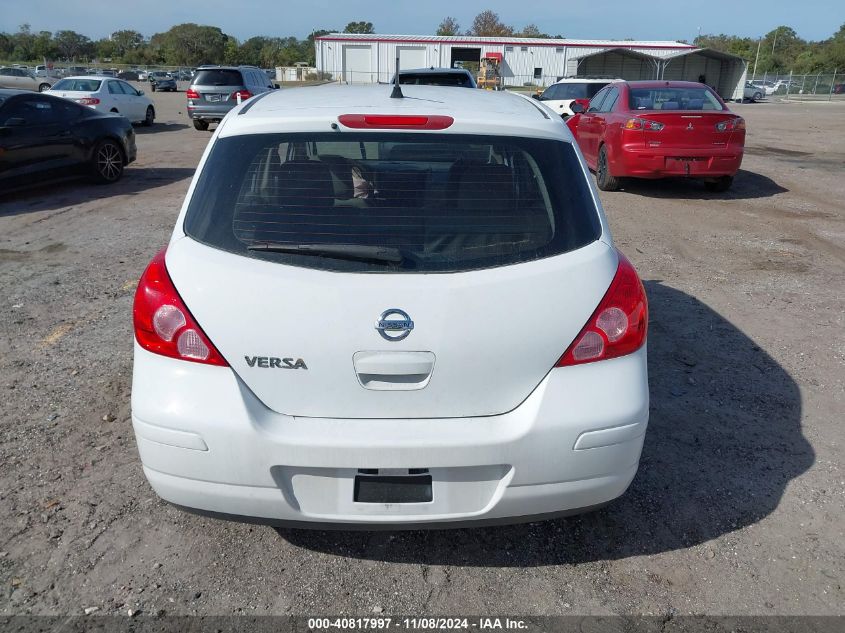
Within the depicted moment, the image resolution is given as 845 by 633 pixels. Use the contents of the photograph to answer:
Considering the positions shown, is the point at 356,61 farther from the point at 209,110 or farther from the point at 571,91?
the point at 571,91

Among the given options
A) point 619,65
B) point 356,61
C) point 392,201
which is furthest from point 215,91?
point 619,65

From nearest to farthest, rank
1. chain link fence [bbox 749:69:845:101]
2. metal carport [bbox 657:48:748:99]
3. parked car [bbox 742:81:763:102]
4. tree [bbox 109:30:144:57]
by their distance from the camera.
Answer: parked car [bbox 742:81:763:102] → metal carport [bbox 657:48:748:99] → chain link fence [bbox 749:69:845:101] → tree [bbox 109:30:144:57]

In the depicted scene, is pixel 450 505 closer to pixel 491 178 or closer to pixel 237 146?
pixel 491 178

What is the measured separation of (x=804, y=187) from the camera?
462 inches

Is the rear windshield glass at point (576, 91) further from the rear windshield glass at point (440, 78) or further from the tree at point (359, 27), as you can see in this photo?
the tree at point (359, 27)

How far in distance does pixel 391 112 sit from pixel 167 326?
3.79 feet

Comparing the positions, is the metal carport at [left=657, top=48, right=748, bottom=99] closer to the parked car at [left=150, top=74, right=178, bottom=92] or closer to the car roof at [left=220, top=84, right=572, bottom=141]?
the parked car at [left=150, top=74, right=178, bottom=92]

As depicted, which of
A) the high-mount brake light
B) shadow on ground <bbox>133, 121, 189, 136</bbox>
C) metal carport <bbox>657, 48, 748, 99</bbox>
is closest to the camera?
the high-mount brake light

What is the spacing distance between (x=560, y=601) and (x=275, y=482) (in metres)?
1.16

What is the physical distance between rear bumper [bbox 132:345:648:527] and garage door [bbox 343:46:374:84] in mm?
63140

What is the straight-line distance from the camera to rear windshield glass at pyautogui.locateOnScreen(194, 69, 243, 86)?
Result: 2022 centimetres

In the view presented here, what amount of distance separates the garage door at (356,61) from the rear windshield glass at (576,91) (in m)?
45.7

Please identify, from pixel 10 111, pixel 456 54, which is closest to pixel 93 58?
pixel 456 54

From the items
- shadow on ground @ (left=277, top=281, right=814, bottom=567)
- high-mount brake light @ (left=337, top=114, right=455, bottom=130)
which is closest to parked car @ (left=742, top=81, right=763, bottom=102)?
shadow on ground @ (left=277, top=281, right=814, bottom=567)
